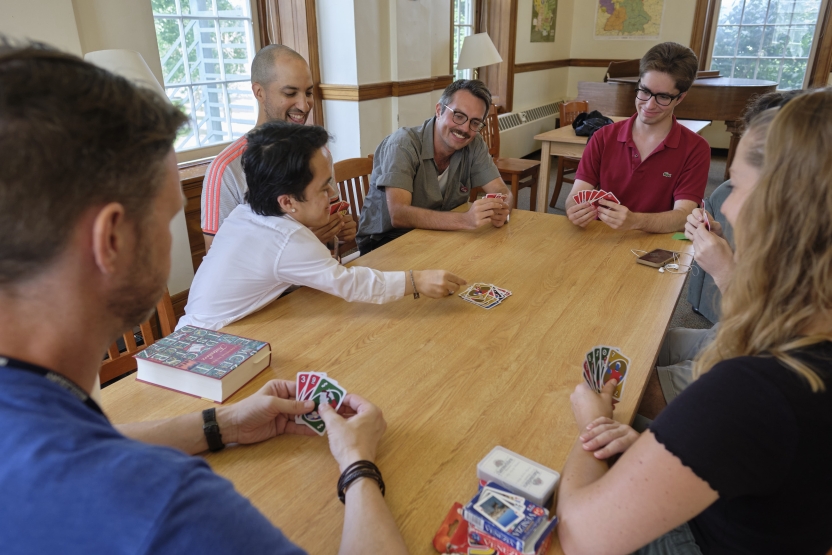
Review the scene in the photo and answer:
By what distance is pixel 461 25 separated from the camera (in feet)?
20.5

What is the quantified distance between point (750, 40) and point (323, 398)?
8817 mm

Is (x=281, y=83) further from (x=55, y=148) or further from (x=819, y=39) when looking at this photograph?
(x=819, y=39)

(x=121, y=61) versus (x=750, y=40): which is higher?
(x=750, y=40)

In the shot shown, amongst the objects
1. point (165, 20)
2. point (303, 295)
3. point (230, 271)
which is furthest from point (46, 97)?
point (165, 20)

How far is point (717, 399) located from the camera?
0.77m

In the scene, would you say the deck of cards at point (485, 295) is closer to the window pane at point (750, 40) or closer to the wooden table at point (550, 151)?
the wooden table at point (550, 151)

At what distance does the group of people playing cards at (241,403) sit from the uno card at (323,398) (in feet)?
0.04

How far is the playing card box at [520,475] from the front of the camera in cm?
93

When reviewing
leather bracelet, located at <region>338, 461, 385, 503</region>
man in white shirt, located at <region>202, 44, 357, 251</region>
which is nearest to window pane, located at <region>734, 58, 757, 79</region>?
man in white shirt, located at <region>202, 44, 357, 251</region>

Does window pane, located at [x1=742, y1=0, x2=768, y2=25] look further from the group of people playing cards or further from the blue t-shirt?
the blue t-shirt

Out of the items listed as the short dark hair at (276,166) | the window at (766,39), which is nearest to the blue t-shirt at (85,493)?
the short dark hair at (276,166)

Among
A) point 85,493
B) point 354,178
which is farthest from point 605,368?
point 354,178

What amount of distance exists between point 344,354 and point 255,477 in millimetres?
474

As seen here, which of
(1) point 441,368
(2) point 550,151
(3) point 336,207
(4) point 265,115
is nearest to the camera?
(1) point 441,368
